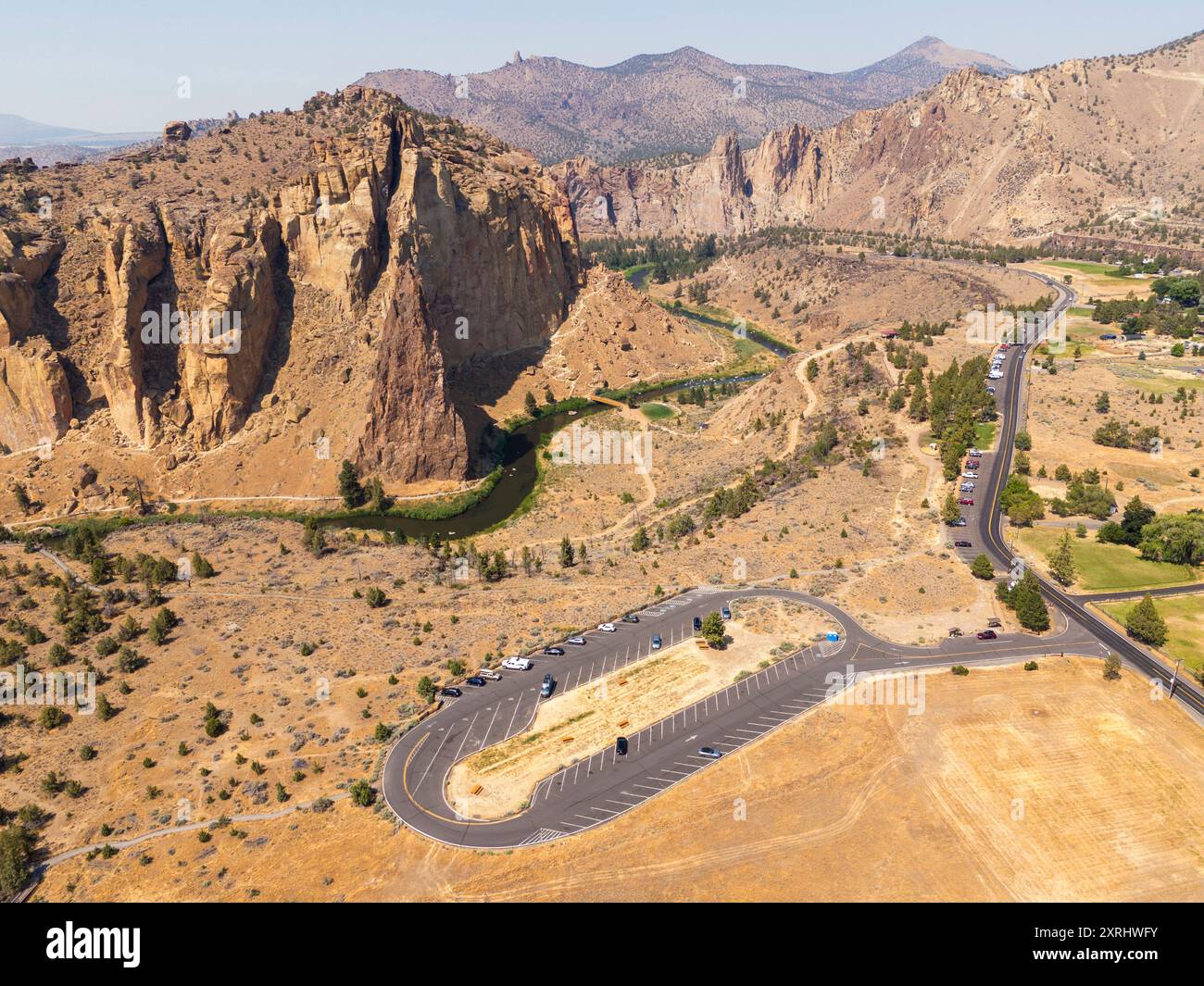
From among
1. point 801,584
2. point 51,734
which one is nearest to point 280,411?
point 51,734

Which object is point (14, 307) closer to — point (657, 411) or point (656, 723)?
point (657, 411)

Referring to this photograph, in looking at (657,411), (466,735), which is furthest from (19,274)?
(657,411)

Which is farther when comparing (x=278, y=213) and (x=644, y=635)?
(x=278, y=213)

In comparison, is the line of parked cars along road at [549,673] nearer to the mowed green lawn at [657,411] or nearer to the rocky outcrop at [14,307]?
the mowed green lawn at [657,411]

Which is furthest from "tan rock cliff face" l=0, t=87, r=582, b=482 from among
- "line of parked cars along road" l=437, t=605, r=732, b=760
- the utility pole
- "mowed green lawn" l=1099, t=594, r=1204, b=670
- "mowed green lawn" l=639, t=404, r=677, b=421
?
the utility pole

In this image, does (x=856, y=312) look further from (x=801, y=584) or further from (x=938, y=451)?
(x=801, y=584)

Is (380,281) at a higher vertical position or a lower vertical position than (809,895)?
higher

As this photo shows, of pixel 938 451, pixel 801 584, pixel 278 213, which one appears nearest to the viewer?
pixel 801 584

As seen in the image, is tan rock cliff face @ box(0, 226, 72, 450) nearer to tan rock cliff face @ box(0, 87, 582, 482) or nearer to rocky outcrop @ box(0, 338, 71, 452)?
rocky outcrop @ box(0, 338, 71, 452)

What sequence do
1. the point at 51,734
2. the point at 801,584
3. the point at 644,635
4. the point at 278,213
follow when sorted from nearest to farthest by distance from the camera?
the point at 51,734 → the point at 644,635 → the point at 801,584 → the point at 278,213
